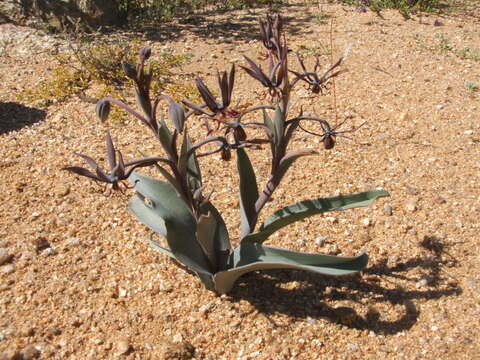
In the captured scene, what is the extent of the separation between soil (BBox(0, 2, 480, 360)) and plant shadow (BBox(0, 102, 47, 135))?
0.02 meters

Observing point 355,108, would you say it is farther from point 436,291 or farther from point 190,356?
point 190,356

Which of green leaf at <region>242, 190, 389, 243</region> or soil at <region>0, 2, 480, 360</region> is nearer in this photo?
green leaf at <region>242, 190, 389, 243</region>

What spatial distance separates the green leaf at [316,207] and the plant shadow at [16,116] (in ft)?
8.37

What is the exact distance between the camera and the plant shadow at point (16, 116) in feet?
12.6

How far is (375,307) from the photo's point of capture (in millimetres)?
2400

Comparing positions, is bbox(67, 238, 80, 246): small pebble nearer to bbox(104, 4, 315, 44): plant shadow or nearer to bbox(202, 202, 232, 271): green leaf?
bbox(202, 202, 232, 271): green leaf

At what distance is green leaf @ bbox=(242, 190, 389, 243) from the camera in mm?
2082

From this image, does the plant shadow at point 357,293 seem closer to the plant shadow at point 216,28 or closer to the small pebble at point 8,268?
the small pebble at point 8,268

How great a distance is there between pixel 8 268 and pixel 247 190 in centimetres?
134

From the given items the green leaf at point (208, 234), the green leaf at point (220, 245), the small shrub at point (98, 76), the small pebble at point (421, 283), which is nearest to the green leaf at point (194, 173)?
the green leaf at point (220, 245)

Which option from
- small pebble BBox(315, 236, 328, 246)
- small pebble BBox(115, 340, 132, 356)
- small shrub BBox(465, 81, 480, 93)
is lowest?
small pebble BBox(115, 340, 132, 356)

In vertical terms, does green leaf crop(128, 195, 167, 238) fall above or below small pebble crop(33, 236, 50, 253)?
above

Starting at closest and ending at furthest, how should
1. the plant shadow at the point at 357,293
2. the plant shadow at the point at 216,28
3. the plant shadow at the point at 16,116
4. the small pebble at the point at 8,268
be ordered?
the plant shadow at the point at 357,293, the small pebble at the point at 8,268, the plant shadow at the point at 16,116, the plant shadow at the point at 216,28

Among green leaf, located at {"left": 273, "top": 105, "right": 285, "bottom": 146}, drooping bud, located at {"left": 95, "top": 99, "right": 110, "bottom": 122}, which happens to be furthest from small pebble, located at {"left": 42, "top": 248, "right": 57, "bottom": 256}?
green leaf, located at {"left": 273, "top": 105, "right": 285, "bottom": 146}
